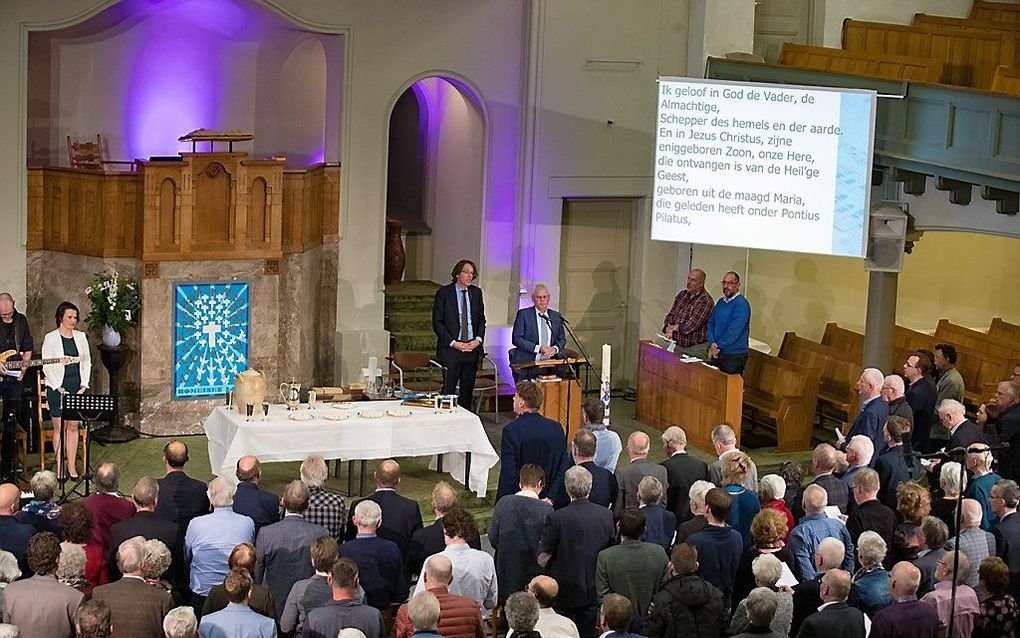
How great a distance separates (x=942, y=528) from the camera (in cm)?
759

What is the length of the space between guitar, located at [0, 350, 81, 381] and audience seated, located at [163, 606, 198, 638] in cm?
487

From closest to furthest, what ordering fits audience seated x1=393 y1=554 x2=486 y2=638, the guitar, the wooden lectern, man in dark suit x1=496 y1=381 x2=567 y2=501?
audience seated x1=393 y1=554 x2=486 y2=638 → man in dark suit x1=496 y1=381 x2=567 y2=501 → the guitar → the wooden lectern

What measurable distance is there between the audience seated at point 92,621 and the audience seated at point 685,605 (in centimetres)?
249

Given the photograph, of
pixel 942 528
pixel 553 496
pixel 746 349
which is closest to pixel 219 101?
pixel 746 349

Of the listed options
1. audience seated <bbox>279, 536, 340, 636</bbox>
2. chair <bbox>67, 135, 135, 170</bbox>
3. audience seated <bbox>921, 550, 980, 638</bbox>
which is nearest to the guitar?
chair <bbox>67, 135, 135, 170</bbox>

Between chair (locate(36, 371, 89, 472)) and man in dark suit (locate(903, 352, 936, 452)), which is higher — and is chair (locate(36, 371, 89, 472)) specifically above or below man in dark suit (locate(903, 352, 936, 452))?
below

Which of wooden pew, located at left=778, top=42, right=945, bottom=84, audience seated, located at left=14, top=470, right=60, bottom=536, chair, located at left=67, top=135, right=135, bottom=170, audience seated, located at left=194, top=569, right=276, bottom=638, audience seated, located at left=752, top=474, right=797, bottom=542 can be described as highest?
wooden pew, located at left=778, top=42, right=945, bottom=84

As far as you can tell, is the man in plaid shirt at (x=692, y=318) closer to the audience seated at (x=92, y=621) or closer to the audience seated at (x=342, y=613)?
the audience seated at (x=342, y=613)

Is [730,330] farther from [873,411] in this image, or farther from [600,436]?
[600,436]

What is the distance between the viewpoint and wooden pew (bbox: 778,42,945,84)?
13.7 meters

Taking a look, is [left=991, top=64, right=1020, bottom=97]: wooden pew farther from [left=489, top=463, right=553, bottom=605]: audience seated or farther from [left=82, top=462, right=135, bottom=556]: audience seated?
[left=82, top=462, right=135, bottom=556]: audience seated

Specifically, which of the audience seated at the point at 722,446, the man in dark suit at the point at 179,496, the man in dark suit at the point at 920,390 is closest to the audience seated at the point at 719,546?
the audience seated at the point at 722,446

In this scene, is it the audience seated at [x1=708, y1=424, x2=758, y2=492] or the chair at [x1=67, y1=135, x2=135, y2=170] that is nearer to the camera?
the audience seated at [x1=708, y1=424, x2=758, y2=492]

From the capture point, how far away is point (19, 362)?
1059cm
